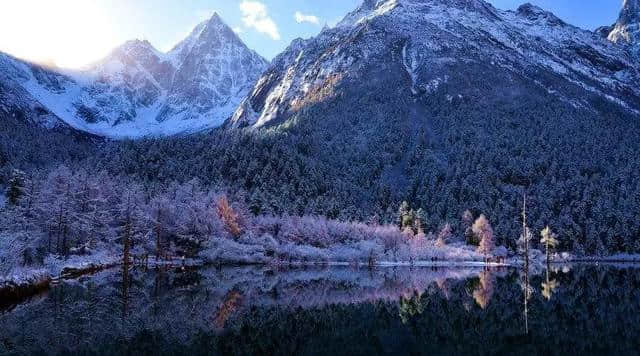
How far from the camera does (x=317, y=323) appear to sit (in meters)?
29.3

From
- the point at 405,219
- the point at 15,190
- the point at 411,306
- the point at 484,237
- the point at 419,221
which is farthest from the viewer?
the point at 405,219

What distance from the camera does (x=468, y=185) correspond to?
194375 mm

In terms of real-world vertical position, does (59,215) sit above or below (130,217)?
above

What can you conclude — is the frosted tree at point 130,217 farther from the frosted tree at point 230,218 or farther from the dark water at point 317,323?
the dark water at point 317,323

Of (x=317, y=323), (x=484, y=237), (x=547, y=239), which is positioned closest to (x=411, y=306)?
(x=317, y=323)

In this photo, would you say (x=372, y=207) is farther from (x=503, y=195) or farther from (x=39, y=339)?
(x=39, y=339)

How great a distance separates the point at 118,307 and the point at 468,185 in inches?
6791

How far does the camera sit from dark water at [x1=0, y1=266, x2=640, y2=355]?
73.8 feet

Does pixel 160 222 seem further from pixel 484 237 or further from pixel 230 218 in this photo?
pixel 484 237

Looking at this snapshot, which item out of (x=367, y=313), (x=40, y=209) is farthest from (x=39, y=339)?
(x=40, y=209)

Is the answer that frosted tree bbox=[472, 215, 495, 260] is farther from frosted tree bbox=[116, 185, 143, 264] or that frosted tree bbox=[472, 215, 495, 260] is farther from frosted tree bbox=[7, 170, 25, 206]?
frosted tree bbox=[7, 170, 25, 206]

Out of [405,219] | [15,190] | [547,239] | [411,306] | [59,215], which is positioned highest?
[15,190]

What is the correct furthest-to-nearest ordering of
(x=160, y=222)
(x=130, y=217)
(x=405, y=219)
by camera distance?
(x=405, y=219), (x=160, y=222), (x=130, y=217)

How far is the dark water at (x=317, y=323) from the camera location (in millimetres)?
22484
